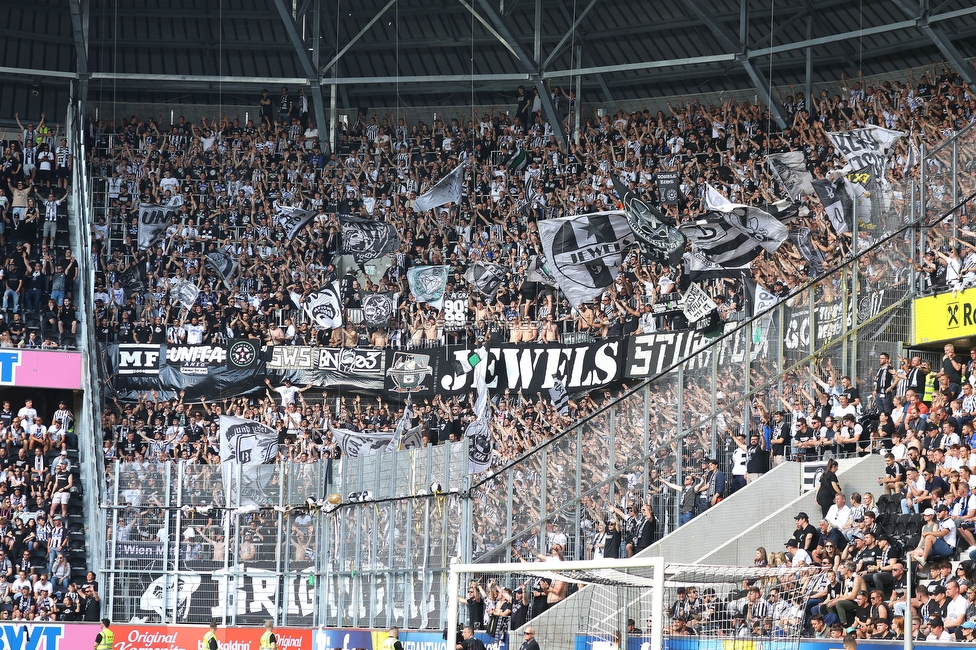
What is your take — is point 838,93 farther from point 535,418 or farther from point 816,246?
point 535,418

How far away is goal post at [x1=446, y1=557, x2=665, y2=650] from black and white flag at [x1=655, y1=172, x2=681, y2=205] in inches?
684

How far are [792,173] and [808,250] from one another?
12.0ft

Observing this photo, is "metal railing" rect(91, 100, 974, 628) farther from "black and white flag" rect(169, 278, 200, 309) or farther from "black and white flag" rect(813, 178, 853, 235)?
"black and white flag" rect(169, 278, 200, 309)

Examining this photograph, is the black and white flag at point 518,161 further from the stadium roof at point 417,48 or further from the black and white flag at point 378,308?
the black and white flag at point 378,308

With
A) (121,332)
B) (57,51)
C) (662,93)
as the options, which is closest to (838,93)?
(662,93)

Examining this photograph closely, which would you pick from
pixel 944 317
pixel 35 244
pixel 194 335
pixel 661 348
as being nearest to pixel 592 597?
pixel 944 317

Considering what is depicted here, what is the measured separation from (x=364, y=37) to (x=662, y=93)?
9100 millimetres

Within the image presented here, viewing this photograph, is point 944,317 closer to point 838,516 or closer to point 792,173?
point 838,516

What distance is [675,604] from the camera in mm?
16219

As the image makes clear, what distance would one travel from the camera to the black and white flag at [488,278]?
1356 inches

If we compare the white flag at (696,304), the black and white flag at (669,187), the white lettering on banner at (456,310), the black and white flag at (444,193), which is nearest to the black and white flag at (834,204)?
the white flag at (696,304)

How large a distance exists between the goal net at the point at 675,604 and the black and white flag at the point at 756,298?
10.4 metres

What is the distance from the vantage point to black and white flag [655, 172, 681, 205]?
34.7m

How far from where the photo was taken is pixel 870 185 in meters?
25.6
